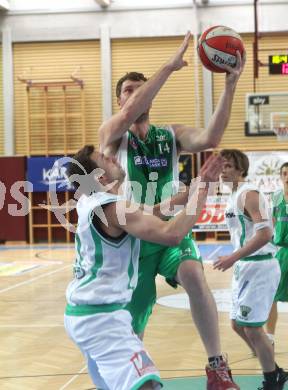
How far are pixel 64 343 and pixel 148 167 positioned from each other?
2983mm

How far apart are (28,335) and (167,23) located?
1367 centimetres

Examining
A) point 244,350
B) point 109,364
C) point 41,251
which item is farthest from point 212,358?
point 41,251

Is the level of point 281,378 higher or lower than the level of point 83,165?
lower

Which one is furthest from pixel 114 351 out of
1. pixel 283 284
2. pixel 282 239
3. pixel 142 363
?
pixel 282 239

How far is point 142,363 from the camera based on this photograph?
10.3 ft

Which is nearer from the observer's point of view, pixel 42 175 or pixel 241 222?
pixel 241 222

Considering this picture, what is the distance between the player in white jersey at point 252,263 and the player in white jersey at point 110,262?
4.58ft

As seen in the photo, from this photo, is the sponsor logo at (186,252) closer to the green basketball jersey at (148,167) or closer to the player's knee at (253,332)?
the green basketball jersey at (148,167)

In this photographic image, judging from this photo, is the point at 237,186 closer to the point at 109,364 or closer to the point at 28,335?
the point at 109,364

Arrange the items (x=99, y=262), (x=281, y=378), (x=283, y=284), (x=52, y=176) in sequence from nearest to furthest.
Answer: (x=99, y=262), (x=281, y=378), (x=283, y=284), (x=52, y=176)

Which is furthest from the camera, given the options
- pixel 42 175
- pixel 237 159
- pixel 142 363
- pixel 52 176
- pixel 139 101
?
pixel 42 175

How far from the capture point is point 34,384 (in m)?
5.18

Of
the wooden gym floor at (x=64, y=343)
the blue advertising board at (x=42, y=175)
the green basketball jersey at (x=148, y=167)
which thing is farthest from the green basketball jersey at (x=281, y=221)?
the blue advertising board at (x=42, y=175)

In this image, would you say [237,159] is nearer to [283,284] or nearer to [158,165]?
[158,165]
